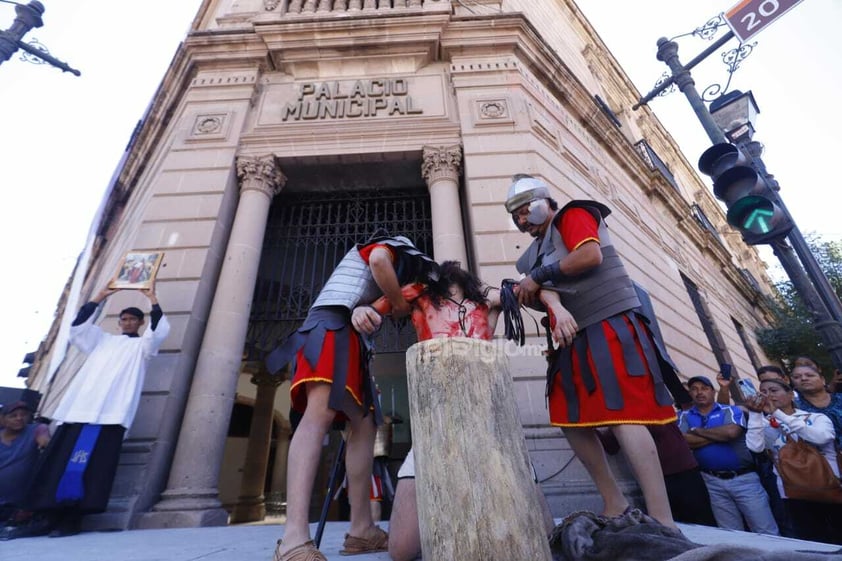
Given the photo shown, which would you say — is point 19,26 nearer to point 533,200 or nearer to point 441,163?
point 441,163

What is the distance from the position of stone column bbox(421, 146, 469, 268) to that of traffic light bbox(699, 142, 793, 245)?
292cm

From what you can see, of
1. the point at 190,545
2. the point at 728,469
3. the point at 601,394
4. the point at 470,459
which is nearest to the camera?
the point at 470,459

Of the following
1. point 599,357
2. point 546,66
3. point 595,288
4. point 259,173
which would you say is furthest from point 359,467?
point 546,66

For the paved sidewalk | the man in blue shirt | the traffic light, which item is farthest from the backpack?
the traffic light

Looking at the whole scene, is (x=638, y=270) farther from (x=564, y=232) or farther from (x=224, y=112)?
(x=224, y=112)

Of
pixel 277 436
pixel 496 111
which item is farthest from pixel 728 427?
pixel 277 436

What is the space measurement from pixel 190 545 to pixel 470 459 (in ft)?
8.50

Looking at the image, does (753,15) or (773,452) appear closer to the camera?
(773,452)

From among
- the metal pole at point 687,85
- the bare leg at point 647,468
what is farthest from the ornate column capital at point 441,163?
the bare leg at point 647,468

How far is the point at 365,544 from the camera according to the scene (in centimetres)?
250

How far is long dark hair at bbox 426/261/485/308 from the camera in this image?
2.68m

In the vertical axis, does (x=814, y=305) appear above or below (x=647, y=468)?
above

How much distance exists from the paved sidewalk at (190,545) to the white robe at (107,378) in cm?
100

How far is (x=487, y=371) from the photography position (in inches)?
64.9
